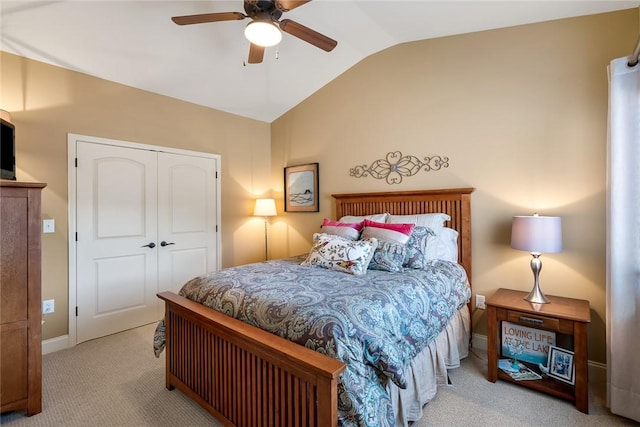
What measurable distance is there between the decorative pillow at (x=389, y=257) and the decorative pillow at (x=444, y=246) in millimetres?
379

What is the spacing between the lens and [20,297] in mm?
1869

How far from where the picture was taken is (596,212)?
231cm

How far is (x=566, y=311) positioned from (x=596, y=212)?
835 millimetres

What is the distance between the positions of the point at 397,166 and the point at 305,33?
1675 millimetres

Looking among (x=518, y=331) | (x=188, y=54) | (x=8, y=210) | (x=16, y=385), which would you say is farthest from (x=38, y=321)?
(x=518, y=331)

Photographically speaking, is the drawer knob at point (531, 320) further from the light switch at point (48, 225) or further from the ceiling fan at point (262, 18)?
the light switch at point (48, 225)

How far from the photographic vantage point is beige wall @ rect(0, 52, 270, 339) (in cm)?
265

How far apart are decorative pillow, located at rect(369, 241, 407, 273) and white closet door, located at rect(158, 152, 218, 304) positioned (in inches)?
95.6

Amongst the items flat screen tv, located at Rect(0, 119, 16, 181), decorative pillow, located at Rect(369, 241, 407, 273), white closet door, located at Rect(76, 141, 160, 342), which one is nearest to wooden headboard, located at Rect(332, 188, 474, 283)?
decorative pillow, located at Rect(369, 241, 407, 273)

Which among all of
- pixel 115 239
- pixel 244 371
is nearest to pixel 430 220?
pixel 244 371

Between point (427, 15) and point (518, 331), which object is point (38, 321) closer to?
point (518, 331)

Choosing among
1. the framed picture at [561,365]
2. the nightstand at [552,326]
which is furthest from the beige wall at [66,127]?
the framed picture at [561,365]

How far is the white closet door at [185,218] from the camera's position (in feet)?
11.6

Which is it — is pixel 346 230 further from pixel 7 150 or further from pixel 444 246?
pixel 7 150
